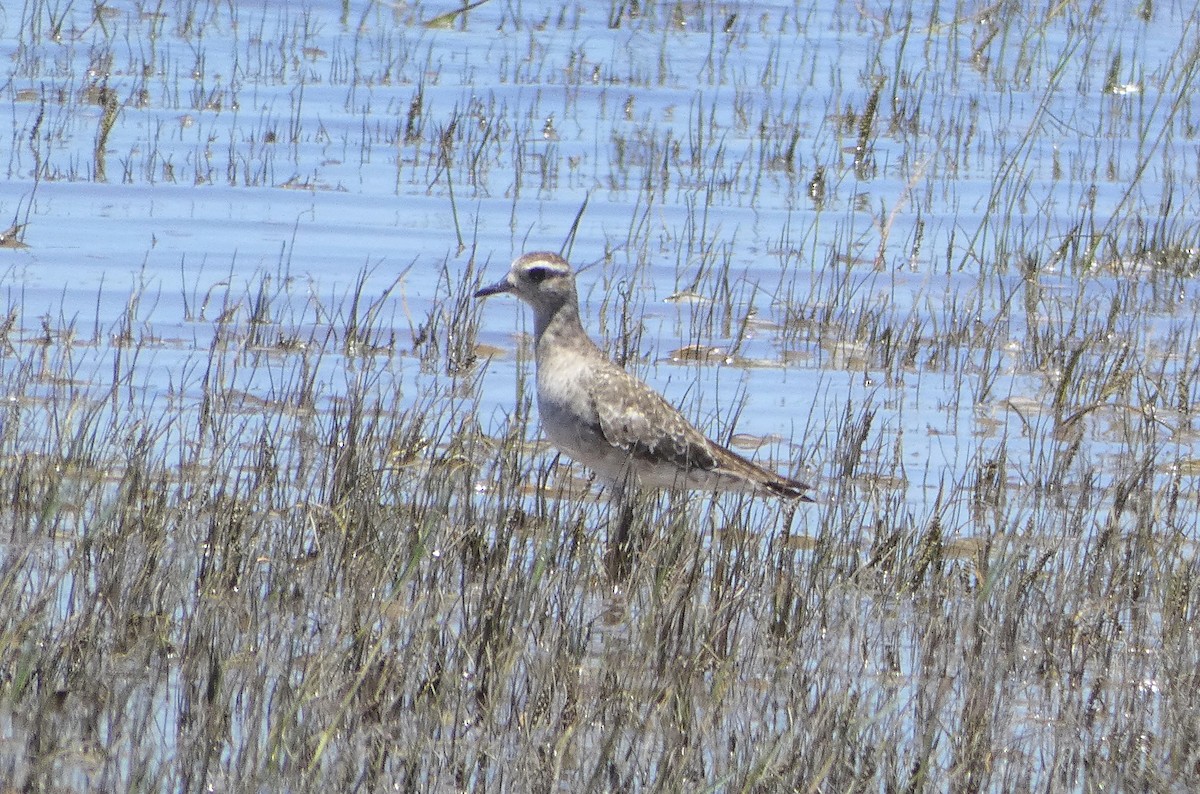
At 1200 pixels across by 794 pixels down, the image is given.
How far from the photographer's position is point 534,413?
9.18 m

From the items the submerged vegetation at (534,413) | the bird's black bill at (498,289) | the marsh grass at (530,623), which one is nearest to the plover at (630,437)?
the marsh grass at (530,623)

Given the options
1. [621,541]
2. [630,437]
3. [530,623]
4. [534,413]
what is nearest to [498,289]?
[534,413]

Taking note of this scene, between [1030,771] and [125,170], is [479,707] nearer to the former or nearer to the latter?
[1030,771]

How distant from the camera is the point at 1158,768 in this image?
5008 mm

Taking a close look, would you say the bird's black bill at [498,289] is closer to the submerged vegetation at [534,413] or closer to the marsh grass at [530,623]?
the submerged vegetation at [534,413]

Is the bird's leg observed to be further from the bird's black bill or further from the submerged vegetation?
the bird's black bill

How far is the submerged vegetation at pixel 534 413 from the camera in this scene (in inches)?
197

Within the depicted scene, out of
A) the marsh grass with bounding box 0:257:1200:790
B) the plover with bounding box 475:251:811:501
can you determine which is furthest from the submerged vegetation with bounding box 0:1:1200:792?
the plover with bounding box 475:251:811:501

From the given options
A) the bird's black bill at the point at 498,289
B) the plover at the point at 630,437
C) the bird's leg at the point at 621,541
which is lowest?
the bird's leg at the point at 621,541

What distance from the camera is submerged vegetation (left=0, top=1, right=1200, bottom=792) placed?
5.01 metres

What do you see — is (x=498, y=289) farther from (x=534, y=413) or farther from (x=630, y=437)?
(x=630, y=437)

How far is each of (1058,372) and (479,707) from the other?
5.68m

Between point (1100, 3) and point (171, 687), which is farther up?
point (1100, 3)

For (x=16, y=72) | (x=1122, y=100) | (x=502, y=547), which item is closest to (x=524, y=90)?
(x=16, y=72)
